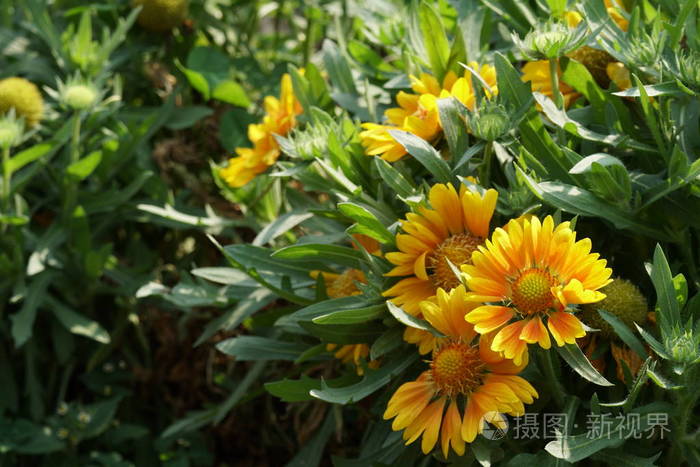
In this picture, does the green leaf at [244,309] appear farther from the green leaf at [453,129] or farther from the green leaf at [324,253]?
the green leaf at [453,129]

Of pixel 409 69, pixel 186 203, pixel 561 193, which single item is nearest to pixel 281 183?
pixel 409 69

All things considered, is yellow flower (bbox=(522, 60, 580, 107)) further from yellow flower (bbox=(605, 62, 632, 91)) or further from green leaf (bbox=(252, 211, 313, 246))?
green leaf (bbox=(252, 211, 313, 246))

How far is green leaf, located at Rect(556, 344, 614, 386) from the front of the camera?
0.92 m

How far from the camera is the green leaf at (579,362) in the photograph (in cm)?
92

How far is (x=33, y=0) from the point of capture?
1.71 metres

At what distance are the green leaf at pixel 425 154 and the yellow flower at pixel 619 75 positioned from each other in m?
0.25

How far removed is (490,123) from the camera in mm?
1012

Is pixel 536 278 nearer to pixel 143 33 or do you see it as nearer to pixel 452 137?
pixel 452 137

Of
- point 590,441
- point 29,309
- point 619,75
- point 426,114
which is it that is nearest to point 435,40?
point 426,114

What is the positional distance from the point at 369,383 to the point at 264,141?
447 millimetres

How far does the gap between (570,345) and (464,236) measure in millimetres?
176

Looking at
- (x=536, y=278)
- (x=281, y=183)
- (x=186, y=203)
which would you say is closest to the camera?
(x=536, y=278)

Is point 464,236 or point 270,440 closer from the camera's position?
point 464,236

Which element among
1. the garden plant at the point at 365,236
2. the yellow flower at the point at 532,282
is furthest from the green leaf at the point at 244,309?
the yellow flower at the point at 532,282
